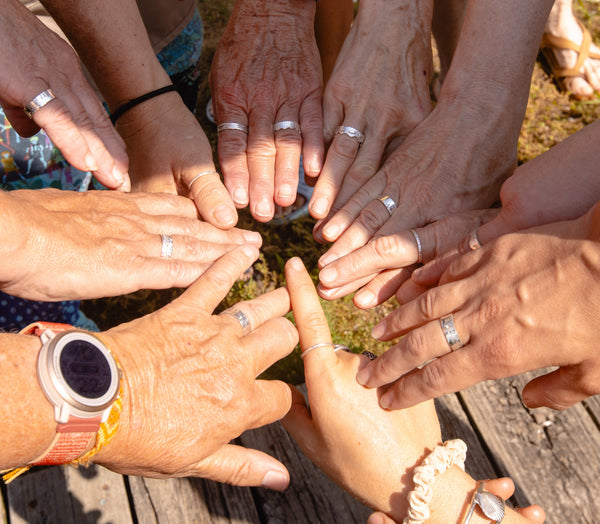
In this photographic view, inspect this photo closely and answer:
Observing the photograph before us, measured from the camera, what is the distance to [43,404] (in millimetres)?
1136

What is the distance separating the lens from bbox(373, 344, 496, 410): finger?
1.42m

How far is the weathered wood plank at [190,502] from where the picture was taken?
6.07ft

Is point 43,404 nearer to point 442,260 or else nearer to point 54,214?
point 54,214

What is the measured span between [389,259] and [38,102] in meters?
1.30

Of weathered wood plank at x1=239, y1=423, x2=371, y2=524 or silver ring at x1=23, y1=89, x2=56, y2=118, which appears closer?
silver ring at x1=23, y1=89, x2=56, y2=118

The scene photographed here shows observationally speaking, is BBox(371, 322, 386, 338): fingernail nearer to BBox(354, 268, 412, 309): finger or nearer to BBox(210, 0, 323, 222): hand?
BBox(354, 268, 412, 309): finger

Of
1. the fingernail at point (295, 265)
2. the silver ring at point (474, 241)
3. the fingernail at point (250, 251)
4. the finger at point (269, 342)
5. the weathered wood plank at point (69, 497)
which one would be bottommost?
the weathered wood plank at point (69, 497)

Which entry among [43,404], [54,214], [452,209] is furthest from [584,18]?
[43,404]

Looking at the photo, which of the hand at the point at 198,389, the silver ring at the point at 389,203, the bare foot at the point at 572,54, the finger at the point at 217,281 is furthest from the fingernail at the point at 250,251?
the bare foot at the point at 572,54

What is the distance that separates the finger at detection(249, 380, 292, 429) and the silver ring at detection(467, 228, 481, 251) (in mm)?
767

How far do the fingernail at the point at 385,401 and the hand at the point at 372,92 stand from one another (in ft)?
2.40

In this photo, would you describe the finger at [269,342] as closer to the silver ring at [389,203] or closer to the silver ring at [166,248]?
the silver ring at [166,248]

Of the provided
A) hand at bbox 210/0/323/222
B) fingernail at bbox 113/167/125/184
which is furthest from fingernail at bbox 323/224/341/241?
fingernail at bbox 113/167/125/184

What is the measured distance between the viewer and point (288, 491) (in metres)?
1.90
